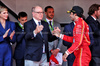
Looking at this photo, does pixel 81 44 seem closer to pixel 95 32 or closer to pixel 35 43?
pixel 95 32

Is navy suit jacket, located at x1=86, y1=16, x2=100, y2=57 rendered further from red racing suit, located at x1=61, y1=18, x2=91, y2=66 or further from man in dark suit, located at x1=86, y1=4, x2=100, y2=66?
red racing suit, located at x1=61, y1=18, x2=91, y2=66

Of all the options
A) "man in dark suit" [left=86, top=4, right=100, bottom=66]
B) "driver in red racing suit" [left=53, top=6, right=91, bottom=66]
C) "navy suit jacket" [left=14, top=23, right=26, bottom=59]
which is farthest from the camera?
"navy suit jacket" [left=14, top=23, right=26, bottom=59]

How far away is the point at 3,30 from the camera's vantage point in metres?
2.57

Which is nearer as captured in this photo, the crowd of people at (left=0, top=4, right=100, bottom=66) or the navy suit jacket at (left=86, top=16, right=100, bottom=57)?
the crowd of people at (left=0, top=4, right=100, bottom=66)

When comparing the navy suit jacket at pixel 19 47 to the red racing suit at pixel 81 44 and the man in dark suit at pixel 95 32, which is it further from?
the man in dark suit at pixel 95 32

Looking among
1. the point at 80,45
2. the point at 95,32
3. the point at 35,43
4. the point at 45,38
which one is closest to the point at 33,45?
the point at 35,43

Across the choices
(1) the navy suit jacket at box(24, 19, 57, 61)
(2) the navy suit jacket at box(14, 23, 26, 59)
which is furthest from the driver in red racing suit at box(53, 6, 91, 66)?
(2) the navy suit jacket at box(14, 23, 26, 59)

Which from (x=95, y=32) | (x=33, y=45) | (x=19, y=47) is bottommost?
(x=19, y=47)

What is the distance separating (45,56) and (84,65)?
2.04 ft

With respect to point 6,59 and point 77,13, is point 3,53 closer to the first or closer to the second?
point 6,59

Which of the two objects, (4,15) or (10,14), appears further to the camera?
(10,14)

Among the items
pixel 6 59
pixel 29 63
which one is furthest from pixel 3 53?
pixel 29 63

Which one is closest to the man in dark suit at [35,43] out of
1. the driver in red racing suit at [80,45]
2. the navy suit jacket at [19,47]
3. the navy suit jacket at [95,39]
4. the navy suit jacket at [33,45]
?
the navy suit jacket at [33,45]

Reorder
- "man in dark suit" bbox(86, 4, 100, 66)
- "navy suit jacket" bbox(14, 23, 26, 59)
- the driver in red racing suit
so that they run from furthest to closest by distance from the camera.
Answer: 1. "navy suit jacket" bbox(14, 23, 26, 59)
2. "man in dark suit" bbox(86, 4, 100, 66)
3. the driver in red racing suit
